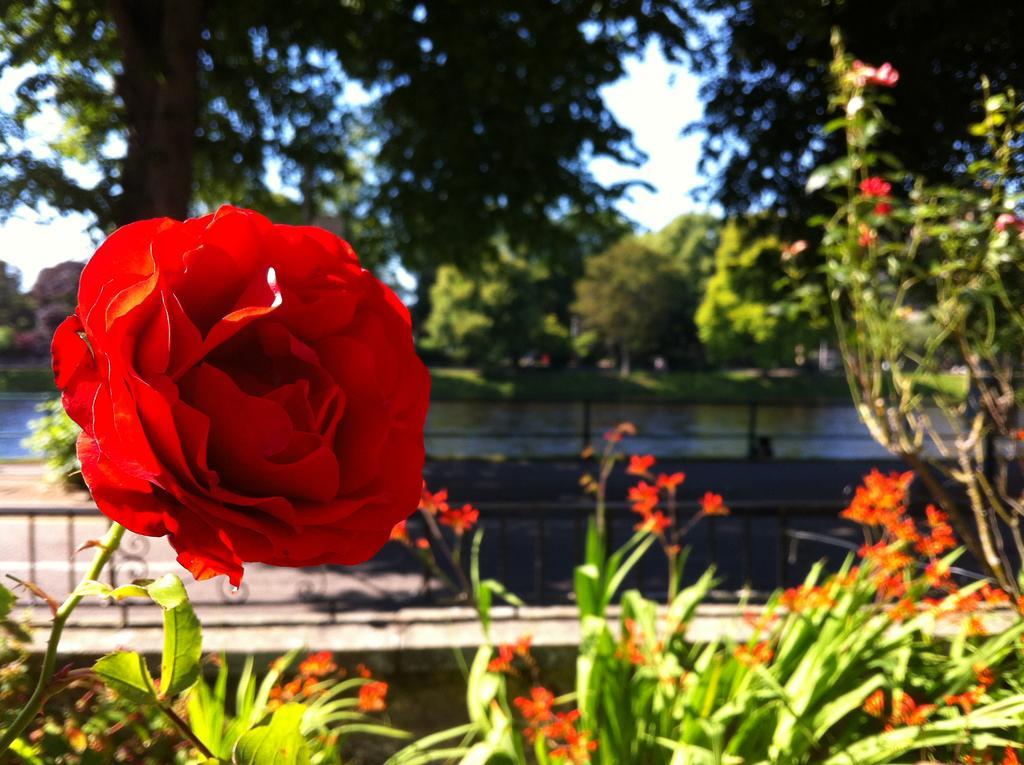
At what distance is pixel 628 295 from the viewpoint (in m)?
36.6

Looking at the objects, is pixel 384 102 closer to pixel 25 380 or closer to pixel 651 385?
pixel 25 380

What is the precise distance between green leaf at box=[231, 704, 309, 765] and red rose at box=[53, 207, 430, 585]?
0.20 meters

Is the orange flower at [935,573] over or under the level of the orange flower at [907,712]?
over

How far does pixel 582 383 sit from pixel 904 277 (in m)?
31.8

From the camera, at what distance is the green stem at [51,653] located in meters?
0.49

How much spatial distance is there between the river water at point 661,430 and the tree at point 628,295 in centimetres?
624

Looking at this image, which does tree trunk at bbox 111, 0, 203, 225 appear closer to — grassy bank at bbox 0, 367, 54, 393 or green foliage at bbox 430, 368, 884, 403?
grassy bank at bbox 0, 367, 54, 393

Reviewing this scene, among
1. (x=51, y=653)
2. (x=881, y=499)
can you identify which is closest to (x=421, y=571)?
(x=881, y=499)

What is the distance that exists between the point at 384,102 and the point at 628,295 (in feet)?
98.7

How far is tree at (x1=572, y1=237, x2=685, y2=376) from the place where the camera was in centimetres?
3628

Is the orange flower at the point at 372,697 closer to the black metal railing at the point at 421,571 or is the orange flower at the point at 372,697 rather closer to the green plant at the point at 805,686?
the green plant at the point at 805,686

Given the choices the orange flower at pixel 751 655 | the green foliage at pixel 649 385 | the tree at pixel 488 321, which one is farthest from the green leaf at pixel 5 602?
the tree at pixel 488 321

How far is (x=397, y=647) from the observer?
8.56 ft

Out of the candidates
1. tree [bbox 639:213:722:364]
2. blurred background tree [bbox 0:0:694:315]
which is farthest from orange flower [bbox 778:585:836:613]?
tree [bbox 639:213:722:364]
